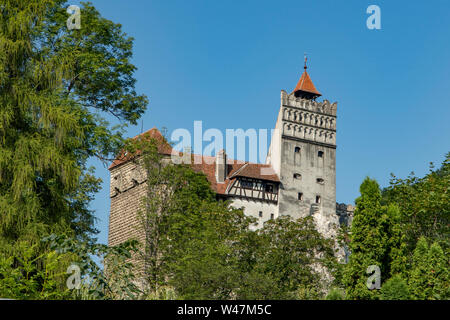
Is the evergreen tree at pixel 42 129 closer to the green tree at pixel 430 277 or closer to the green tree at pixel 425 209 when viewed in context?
the green tree at pixel 430 277

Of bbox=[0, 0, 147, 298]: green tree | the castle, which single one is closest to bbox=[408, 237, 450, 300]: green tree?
bbox=[0, 0, 147, 298]: green tree

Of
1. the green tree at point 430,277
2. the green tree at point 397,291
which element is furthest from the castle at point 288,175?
the green tree at point 397,291

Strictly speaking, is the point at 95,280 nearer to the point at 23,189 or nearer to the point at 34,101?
the point at 23,189

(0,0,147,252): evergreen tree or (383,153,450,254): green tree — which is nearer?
(0,0,147,252): evergreen tree

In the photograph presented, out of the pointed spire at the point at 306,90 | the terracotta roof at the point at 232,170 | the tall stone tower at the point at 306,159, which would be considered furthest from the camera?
the pointed spire at the point at 306,90

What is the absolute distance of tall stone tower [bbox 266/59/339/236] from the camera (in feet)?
185

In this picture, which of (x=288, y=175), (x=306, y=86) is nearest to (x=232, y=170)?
(x=288, y=175)

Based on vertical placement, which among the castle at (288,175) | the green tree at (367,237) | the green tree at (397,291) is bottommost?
the green tree at (397,291)

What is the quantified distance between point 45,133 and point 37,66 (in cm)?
201

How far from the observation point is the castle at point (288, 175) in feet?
177

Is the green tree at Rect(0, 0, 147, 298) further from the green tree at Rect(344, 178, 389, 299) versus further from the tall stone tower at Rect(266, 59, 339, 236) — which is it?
the tall stone tower at Rect(266, 59, 339, 236)

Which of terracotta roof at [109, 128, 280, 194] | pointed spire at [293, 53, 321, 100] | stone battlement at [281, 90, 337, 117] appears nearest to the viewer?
terracotta roof at [109, 128, 280, 194]

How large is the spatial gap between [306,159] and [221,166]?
7.29 meters

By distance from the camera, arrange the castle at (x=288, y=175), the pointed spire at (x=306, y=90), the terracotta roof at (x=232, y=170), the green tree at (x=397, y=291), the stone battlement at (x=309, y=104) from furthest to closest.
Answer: the pointed spire at (x=306, y=90) < the stone battlement at (x=309, y=104) < the terracotta roof at (x=232, y=170) < the castle at (x=288, y=175) < the green tree at (x=397, y=291)
